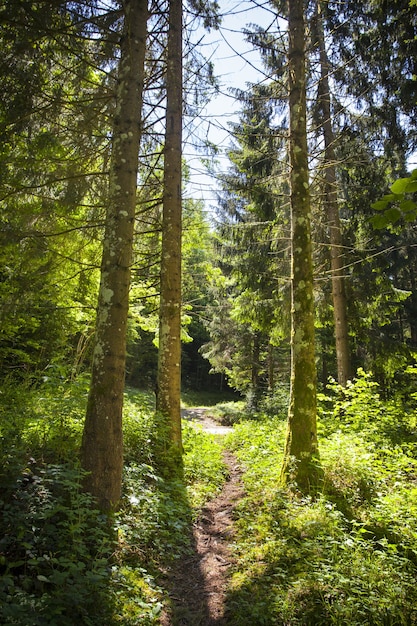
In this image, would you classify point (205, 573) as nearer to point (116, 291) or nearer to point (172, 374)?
point (116, 291)

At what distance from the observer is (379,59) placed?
29.4 ft

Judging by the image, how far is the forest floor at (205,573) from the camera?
3.28 metres

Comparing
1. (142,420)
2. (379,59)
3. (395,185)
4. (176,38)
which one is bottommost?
(142,420)

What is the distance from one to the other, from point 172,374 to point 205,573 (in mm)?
3769

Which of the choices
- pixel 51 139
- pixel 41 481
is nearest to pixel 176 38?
pixel 51 139

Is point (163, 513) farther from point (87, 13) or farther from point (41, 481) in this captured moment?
point (87, 13)

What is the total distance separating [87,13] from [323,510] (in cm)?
750

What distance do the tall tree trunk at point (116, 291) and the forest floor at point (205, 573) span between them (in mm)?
1085

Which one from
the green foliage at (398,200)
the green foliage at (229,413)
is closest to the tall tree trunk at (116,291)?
the green foliage at (398,200)

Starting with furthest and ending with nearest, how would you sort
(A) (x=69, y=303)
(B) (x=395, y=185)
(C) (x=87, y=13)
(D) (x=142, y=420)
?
(A) (x=69, y=303)
(D) (x=142, y=420)
(C) (x=87, y=13)
(B) (x=395, y=185)

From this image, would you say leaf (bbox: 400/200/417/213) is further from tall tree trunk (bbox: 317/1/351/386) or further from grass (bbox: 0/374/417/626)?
tall tree trunk (bbox: 317/1/351/386)

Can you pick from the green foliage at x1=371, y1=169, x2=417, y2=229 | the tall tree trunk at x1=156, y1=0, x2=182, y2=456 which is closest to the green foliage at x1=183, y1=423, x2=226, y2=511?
the tall tree trunk at x1=156, y1=0, x2=182, y2=456

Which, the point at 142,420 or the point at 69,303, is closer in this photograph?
the point at 142,420

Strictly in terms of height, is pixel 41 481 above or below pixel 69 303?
below
